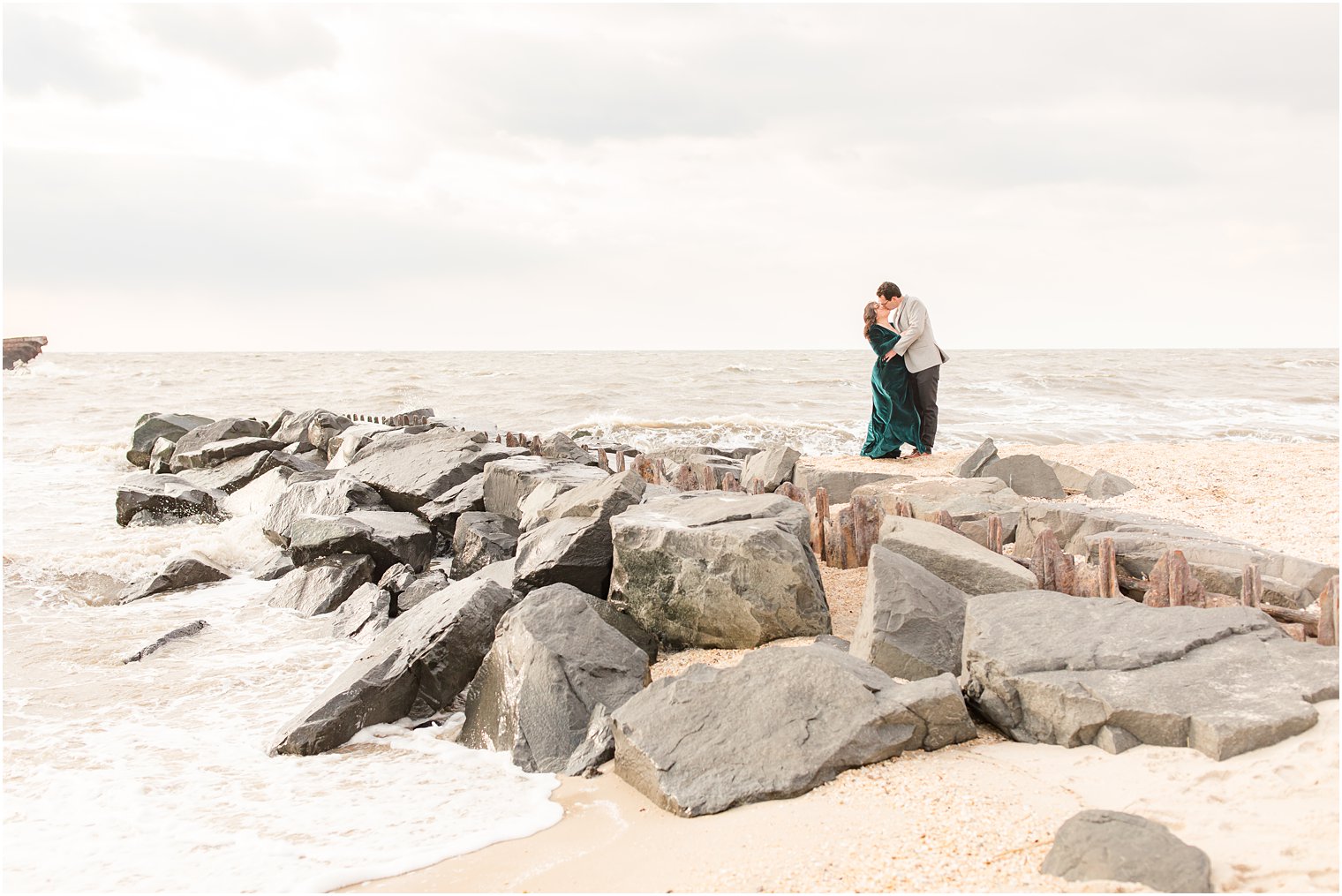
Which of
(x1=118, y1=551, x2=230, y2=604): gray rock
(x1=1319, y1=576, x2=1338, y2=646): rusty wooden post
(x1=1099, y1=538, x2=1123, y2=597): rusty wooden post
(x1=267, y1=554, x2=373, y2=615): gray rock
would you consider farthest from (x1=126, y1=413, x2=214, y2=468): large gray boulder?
(x1=1319, y1=576, x2=1338, y2=646): rusty wooden post

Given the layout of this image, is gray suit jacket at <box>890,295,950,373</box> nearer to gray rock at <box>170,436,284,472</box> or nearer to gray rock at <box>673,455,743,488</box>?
gray rock at <box>673,455,743,488</box>

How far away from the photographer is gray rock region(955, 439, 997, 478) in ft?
26.7

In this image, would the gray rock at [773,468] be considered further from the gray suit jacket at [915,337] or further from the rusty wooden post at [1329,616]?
the rusty wooden post at [1329,616]

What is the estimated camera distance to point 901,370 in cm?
935

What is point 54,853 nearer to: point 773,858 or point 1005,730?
point 773,858

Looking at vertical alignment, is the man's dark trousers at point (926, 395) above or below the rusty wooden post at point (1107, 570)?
above

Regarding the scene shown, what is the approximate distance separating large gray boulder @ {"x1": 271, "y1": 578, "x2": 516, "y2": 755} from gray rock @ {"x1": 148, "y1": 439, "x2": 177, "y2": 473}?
32.4 ft

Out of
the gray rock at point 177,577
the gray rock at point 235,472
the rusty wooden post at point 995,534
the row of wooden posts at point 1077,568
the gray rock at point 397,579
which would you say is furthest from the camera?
the gray rock at point 235,472

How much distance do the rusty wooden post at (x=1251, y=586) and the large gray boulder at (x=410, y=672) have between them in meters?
3.72

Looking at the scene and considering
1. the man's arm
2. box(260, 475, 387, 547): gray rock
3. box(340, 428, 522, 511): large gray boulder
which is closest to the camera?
box(260, 475, 387, 547): gray rock

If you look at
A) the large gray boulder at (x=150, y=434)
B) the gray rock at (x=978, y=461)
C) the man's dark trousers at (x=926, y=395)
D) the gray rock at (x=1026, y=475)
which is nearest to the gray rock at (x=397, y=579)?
the gray rock at (x=978, y=461)

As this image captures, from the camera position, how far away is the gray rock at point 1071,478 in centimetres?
816

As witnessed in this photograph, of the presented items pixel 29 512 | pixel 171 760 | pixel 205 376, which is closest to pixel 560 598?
pixel 171 760

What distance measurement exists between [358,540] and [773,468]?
4009 mm
